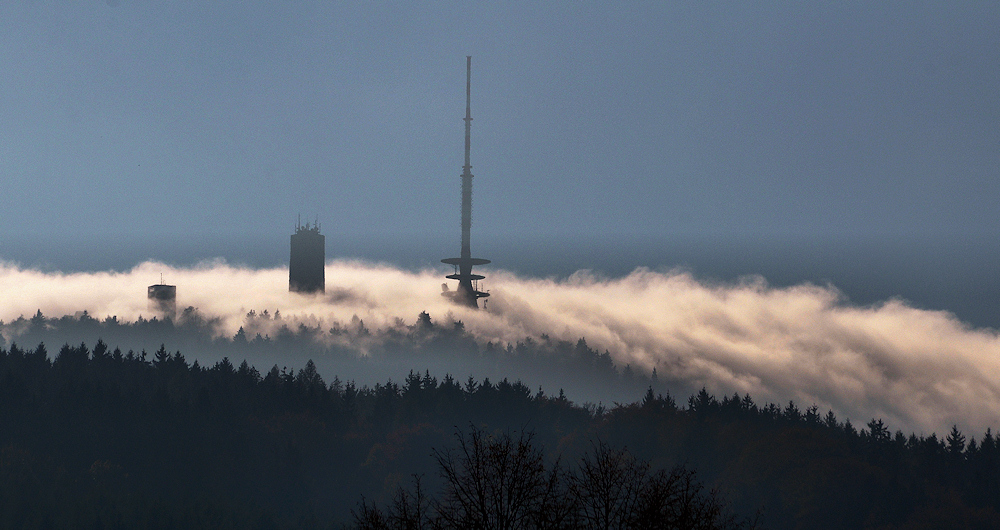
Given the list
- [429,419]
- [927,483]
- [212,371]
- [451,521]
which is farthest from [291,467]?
[451,521]

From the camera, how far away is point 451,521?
23.9m

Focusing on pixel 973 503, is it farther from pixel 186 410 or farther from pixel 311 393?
pixel 186 410

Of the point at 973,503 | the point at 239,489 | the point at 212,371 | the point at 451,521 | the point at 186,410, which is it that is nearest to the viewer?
the point at 451,521

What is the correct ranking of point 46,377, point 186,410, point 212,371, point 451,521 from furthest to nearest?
1. point 212,371
2. point 46,377
3. point 186,410
4. point 451,521

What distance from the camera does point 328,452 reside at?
98.0m

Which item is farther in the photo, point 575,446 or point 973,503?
point 575,446

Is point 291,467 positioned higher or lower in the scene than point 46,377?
lower

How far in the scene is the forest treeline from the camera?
249 feet

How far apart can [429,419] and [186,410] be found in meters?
31.0

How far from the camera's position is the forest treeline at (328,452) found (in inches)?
2985

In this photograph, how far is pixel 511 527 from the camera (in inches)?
995

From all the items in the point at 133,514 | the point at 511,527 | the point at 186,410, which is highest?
the point at 511,527

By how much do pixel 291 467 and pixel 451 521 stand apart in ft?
246

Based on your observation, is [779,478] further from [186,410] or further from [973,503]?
[186,410]
